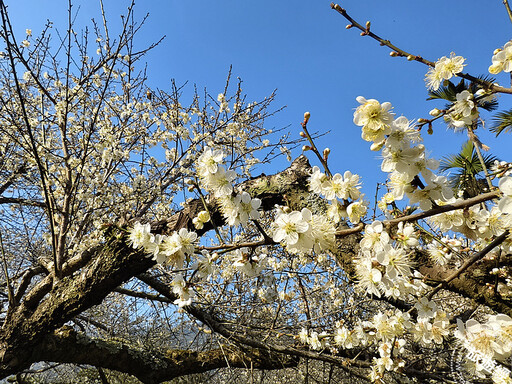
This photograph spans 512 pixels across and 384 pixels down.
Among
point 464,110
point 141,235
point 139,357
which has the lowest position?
point 139,357

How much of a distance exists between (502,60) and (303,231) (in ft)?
3.44

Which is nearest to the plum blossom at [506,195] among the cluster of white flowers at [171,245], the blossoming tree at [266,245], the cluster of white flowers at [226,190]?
the blossoming tree at [266,245]

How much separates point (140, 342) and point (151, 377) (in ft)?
1.30

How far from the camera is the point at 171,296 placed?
10.9 ft

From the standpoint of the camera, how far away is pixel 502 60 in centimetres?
121

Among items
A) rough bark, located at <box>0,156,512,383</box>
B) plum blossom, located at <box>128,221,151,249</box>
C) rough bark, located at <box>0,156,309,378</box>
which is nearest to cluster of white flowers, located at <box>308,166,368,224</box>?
plum blossom, located at <box>128,221,151,249</box>

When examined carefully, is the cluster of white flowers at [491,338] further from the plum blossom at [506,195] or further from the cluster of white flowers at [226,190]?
the cluster of white flowers at [226,190]

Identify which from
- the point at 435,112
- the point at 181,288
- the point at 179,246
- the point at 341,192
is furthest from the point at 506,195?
the point at 181,288

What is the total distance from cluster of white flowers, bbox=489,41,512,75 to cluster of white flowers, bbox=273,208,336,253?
3.01 feet

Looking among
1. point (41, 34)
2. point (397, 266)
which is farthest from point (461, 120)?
point (41, 34)

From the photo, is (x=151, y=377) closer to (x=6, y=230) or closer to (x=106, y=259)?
(x=106, y=259)

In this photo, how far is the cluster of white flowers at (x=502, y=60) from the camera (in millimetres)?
1185

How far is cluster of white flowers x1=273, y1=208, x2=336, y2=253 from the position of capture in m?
1.08

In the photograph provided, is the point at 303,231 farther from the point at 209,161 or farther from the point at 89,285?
the point at 89,285
